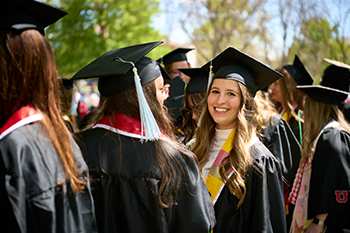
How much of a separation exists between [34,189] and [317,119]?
2936mm

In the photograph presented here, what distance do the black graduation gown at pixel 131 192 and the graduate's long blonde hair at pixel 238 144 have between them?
554 mm

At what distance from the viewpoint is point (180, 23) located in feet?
45.4

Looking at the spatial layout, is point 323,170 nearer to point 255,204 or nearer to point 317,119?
point 317,119

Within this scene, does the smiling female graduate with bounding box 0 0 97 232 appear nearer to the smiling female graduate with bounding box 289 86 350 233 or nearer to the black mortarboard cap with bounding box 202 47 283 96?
the black mortarboard cap with bounding box 202 47 283 96

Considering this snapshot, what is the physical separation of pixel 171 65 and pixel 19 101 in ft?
12.8

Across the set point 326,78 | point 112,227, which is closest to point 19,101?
point 112,227

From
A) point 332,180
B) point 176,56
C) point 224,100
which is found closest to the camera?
point 224,100

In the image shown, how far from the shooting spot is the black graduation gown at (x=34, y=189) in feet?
3.68

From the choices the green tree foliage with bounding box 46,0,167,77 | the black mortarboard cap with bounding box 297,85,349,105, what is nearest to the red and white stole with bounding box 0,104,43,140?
the black mortarboard cap with bounding box 297,85,349,105

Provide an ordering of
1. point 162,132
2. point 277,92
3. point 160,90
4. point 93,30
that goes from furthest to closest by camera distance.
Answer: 1. point 93,30
2. point 277,92
3. point 160,90
4. point 162,132

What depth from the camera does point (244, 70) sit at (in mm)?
2461

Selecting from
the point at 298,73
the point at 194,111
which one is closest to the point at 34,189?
the point at 194,111

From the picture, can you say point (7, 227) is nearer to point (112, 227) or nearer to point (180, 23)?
point (112, 227)

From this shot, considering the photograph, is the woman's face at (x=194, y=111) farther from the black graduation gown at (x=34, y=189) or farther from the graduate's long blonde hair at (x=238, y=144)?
the black graduation gown at (x=34, y=189)
